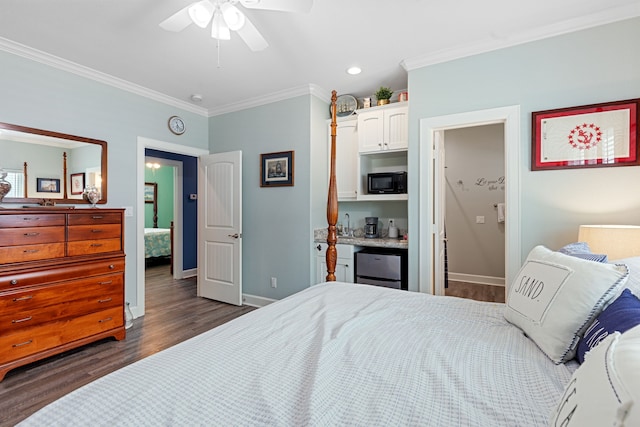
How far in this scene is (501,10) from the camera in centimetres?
216

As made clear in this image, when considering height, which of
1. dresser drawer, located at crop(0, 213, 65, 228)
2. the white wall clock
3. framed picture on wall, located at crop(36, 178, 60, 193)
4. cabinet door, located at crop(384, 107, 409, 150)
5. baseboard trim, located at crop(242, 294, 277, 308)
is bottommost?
baseboard trim, located at crop(242, 294, 277, 308)

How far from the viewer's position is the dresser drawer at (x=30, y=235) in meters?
2.18

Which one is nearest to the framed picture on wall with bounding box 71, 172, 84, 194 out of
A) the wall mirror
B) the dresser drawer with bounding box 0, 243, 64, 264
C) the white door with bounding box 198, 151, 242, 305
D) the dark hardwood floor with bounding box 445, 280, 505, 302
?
the wall mirror

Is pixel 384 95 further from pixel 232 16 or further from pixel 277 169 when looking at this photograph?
pixel 232 16

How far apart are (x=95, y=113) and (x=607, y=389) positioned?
13.3 feet

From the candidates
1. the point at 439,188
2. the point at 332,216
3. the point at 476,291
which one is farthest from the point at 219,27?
the point at 476,291

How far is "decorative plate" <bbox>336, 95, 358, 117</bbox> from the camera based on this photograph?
3.72 m

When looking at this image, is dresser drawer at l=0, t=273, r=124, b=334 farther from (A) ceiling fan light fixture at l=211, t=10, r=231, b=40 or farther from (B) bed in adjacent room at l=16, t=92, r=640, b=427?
(A) ceiling fan light fixture at l=211, t=10, r=231, b=40

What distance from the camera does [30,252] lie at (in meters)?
2.29

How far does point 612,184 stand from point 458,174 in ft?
8.73

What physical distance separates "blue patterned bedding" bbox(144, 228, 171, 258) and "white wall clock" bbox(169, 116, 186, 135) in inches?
123

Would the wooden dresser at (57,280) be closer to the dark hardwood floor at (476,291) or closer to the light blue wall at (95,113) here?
the light blue wall at (95,113)

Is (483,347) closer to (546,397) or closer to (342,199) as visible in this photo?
(546,397)

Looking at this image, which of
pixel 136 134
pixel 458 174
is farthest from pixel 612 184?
pixel 136 134
